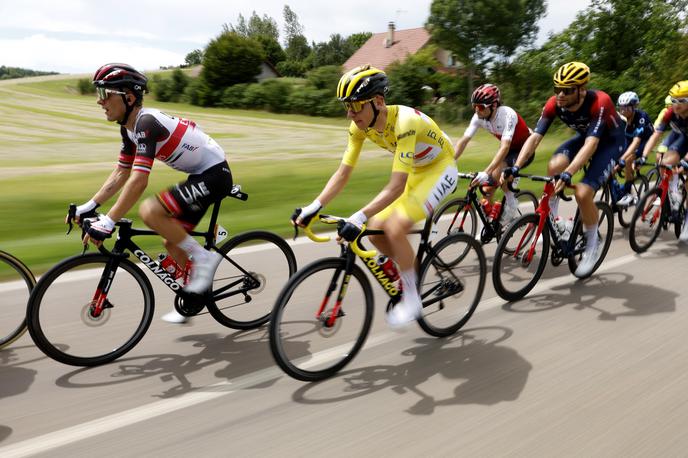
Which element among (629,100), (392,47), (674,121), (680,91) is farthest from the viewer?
(392,47)

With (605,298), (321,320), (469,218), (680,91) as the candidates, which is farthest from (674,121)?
(321,320)

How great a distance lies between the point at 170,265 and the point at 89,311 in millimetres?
635

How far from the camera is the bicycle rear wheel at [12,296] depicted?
420 cm

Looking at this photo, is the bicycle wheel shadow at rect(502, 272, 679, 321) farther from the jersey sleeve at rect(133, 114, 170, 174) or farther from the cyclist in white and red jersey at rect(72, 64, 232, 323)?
the jersey sleeve at rect(133, 114, 170, 174)

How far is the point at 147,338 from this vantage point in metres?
4.35

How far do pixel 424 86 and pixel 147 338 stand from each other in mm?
35372

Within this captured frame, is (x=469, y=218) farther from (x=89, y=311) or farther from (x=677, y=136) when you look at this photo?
(x=89, y=311)

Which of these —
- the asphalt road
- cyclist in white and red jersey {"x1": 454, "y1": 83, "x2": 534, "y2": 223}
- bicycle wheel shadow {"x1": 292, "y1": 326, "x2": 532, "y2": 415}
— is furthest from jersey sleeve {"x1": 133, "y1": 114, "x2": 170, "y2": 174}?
cyclist in white and red jersey {"x1": 454, "y1": 83, "x2": 534, "y2": 223}

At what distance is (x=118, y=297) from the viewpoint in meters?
4.16

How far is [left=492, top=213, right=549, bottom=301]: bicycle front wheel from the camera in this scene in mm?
5156

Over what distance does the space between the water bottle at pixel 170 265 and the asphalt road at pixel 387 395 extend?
1.74ft

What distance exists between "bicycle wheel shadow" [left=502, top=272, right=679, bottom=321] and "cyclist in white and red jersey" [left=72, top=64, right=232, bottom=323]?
2.72 meters

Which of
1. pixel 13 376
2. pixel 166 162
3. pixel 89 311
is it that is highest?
pixel 166 162

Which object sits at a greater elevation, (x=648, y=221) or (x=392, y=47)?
(x=392, y=47)
